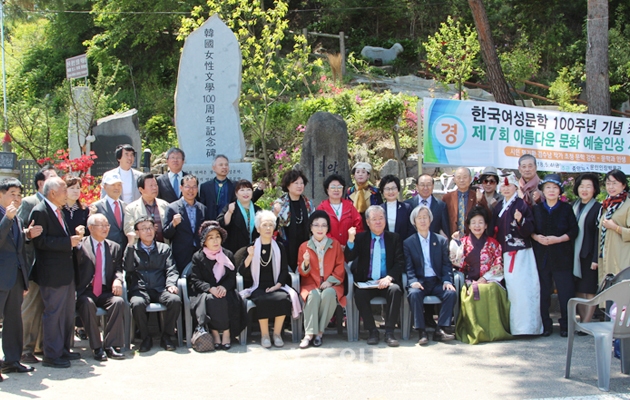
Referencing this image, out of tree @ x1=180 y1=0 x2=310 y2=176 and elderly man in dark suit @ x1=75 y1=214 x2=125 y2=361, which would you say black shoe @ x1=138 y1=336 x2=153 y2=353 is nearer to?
elderly man in dark suit @ x1=75 y1=214 x2=125 y2=361

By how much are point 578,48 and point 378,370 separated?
1638cm

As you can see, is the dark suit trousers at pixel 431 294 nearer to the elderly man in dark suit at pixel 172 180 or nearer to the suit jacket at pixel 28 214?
the elderly man in dark suit at pixel 172 180

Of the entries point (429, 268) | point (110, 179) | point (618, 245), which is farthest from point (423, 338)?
point (110, 179)

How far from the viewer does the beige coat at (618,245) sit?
18.1 feet

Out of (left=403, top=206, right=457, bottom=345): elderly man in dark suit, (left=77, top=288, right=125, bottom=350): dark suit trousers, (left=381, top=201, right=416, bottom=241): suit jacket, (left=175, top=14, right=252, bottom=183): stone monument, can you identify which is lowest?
(left=77, top=288, right=125, bottom=350): dark suit trousers

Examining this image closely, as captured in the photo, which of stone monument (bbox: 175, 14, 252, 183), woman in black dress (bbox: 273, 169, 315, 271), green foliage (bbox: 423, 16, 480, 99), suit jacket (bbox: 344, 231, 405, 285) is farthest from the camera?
green foliage (bbox: 423, 16, 480, 99)

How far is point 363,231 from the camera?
5988 millimetres

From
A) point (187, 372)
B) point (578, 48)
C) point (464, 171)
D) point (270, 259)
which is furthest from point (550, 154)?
point (578, 48)

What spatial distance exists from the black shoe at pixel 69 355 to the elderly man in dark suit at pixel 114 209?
1.15 metres

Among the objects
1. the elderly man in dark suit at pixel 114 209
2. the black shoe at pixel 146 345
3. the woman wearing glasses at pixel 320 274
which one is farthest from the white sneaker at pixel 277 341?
the elderly man in dark suit at pixel 114 209

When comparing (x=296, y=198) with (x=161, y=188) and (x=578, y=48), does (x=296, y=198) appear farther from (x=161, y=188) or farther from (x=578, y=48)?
(x=578, y=48)

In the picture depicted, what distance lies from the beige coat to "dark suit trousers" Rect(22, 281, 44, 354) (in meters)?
5.13

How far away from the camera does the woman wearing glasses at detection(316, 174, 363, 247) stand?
6215mm

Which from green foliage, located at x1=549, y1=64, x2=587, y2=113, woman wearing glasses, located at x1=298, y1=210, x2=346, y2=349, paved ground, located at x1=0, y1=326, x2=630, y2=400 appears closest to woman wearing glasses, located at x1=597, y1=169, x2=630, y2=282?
paved ground, located at x1=0, y1=326, x2=630, y2=400
